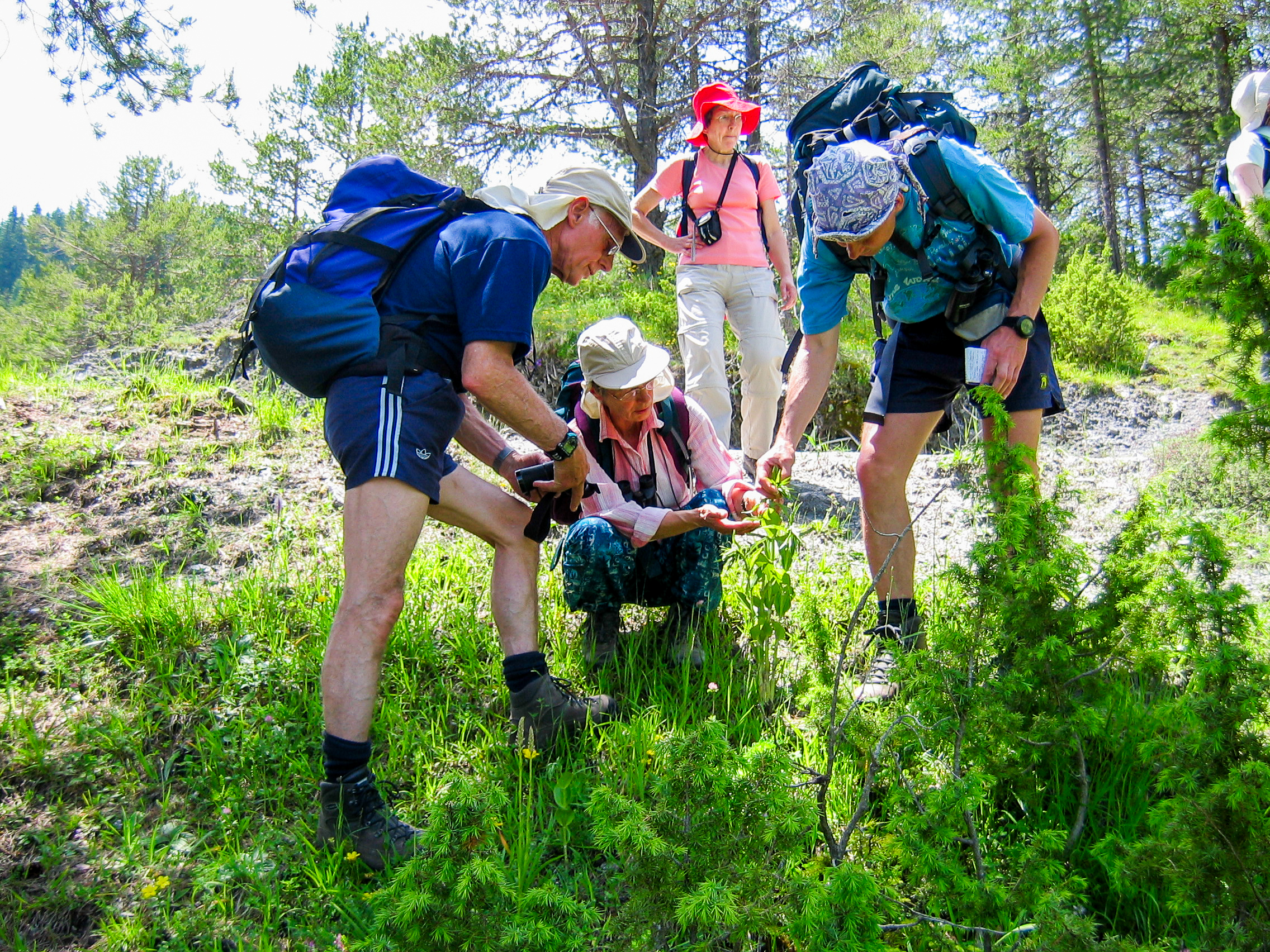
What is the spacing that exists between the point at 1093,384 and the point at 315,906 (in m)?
8.24

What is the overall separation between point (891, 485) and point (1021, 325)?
687 mm

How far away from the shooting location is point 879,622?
2.89m

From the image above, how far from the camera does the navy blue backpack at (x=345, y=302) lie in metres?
2.30

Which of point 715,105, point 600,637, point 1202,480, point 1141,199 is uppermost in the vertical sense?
point 1141,199

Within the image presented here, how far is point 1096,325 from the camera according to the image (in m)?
8.72

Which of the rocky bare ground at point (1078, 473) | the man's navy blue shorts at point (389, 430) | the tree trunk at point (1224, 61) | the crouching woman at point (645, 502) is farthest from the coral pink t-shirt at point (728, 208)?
the tree trunk at point (1224, 61)

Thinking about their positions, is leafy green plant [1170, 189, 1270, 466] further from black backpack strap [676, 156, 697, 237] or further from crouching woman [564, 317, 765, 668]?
black backpack strap [676, 156, 697, 237]

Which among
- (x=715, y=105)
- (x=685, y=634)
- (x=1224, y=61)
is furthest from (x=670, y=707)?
(x=1224, y=61)

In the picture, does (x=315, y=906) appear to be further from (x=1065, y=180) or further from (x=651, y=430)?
(x=1065, y=180)

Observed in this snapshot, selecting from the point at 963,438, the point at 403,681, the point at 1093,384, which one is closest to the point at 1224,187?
the point at 963,438

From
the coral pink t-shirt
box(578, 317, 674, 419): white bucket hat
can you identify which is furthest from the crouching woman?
the coral pink t-shirt

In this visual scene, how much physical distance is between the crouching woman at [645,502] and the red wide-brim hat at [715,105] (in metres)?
2.52

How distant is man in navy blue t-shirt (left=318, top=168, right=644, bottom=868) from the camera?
7.37 ft

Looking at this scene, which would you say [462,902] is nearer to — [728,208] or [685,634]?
[685,634]
